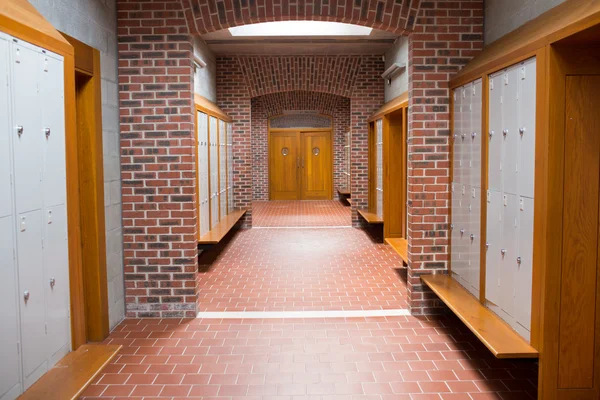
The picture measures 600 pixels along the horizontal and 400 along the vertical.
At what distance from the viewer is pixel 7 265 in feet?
8.23

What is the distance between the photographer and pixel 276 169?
1711 centimetres

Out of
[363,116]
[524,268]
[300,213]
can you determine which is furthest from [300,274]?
[300,213]

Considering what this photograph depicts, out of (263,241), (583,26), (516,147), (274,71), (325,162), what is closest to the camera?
(583,26)

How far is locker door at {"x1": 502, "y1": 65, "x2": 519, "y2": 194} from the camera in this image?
3436 millimetres

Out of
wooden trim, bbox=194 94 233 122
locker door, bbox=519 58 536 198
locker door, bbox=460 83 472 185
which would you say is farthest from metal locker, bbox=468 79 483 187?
wooden trim, bbox=194 94 233 122

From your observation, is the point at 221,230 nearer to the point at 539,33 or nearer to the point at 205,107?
the point at 205,107

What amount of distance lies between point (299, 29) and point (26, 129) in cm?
582

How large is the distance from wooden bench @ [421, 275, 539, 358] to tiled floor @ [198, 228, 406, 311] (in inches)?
29.2

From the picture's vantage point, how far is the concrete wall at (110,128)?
4273 millimetres

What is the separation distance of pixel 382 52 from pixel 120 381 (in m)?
7.70

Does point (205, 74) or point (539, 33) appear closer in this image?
point (539, 33)

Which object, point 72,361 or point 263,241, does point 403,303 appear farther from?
point 263,241

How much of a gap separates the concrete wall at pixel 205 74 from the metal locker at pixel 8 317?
5.46 m

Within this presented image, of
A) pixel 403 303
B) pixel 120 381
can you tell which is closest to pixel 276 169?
pixel 403 303
